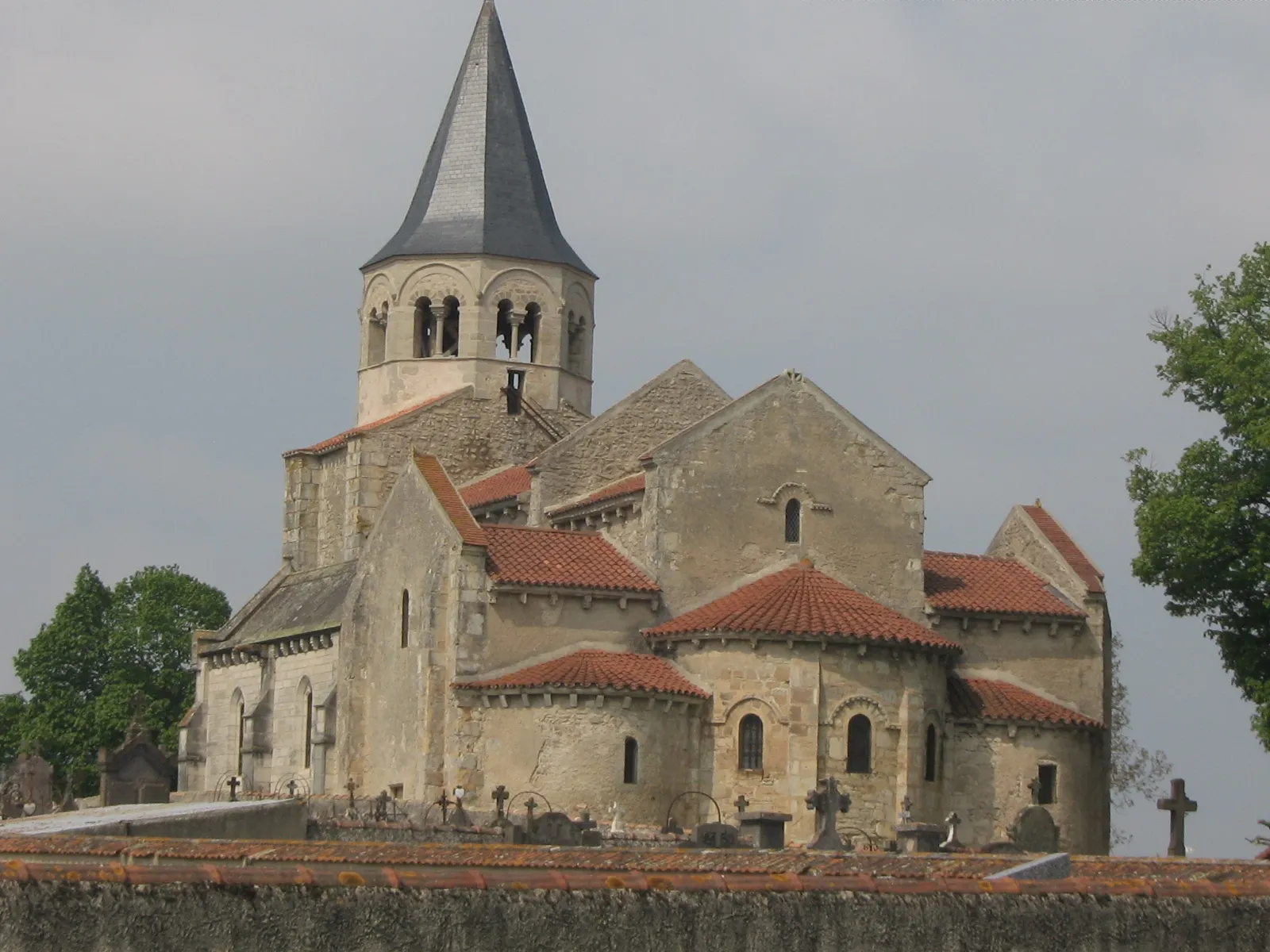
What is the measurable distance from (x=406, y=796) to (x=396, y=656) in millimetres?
3055

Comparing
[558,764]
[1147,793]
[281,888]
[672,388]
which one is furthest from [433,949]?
[1147,793]

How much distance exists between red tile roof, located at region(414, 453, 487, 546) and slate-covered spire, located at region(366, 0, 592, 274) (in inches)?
464

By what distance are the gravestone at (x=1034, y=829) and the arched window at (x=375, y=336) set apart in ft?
73.9

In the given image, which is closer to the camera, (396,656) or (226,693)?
(396,656)

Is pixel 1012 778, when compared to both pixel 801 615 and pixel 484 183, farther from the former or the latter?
pixel 484 183

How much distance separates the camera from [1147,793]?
74.6m

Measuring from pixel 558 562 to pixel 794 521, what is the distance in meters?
4.60

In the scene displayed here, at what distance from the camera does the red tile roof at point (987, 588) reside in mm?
51344

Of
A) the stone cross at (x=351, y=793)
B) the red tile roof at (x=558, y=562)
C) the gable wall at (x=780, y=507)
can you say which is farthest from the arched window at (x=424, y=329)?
the gable wall at (x=780, y=507)

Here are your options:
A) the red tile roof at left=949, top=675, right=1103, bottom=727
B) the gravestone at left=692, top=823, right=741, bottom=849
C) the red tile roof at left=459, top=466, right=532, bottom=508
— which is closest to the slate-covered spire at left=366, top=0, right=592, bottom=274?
the red tile roof at left=459, top=466, right=532, bottom=508

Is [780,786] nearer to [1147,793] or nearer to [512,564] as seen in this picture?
[512,564]

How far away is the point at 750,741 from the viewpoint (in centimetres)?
4703

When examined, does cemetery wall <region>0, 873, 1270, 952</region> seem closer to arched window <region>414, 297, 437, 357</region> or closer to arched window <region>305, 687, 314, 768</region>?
arched window <region>305, 687, 314, 768</region>

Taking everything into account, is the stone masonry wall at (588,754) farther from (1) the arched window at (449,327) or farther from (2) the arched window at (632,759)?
(1) the arched window at (449,327)
